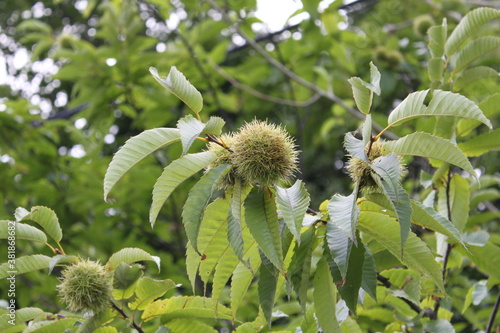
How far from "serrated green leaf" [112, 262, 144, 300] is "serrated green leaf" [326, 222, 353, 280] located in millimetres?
494

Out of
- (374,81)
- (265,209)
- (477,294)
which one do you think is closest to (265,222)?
(265,209)

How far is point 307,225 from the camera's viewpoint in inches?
42.0

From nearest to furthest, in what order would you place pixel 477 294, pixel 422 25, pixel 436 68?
pixel 436 68
pixel 477 294
pixel 422 25

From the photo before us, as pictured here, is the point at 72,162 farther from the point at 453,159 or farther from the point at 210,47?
the point at 453,159

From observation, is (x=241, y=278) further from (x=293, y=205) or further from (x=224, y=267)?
(x=293, y=205)

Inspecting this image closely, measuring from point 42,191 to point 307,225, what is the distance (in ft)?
9.53

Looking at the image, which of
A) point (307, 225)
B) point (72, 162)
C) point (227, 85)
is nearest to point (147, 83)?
point (72, 162)

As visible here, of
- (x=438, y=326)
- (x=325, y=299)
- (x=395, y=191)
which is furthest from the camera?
(x=438, y=326)

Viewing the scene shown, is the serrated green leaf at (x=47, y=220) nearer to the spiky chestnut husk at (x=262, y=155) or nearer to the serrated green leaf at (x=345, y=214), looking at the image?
the spiky chestnut husk at (x=262, y=155)

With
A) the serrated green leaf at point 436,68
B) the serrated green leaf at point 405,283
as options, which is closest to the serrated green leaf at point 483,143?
the serrated green leaf at point 436,68

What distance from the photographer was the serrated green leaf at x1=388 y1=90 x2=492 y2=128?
3.26ft

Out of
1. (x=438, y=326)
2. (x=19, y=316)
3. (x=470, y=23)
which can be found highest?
(x=470, y=23)

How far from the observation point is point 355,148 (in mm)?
971

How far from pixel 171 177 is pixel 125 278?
1.32 ft
